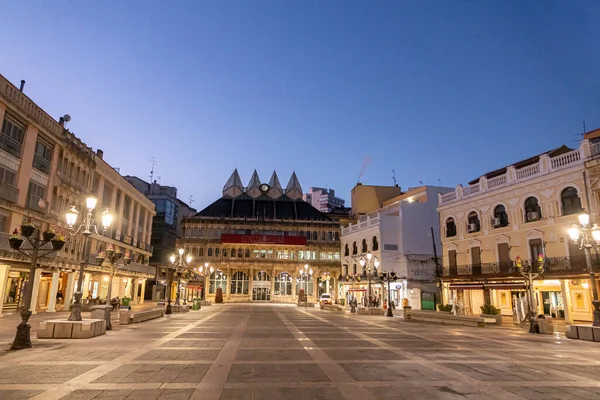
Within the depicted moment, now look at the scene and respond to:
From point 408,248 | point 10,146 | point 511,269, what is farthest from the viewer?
point 408,248

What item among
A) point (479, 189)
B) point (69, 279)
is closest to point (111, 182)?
point (69, 279)

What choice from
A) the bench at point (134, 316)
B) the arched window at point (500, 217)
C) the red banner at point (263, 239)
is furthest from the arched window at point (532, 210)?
the red banner at point (263, 239)

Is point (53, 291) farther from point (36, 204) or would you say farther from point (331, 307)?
point (331, 307)

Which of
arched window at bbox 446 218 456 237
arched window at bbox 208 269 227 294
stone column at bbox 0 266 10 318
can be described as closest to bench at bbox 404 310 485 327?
arched window at bbox 446 218 456 237

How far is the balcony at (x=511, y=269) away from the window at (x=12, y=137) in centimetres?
3354

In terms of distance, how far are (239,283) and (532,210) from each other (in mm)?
50301

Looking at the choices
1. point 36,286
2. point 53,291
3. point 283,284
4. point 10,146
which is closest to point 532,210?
point 10,146

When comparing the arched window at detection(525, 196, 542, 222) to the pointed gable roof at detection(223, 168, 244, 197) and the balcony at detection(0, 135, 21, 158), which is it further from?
the pointed gable roof at detection(223, 168, 244, 197)

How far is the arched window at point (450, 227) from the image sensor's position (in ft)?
119

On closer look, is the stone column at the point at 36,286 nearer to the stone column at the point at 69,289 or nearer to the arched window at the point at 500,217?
the stone column at the point at 69,289

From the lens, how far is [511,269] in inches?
1155

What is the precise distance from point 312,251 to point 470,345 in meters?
57.0

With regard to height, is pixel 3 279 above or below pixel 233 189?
below

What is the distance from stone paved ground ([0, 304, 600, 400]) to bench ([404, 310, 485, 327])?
8.38 meters
